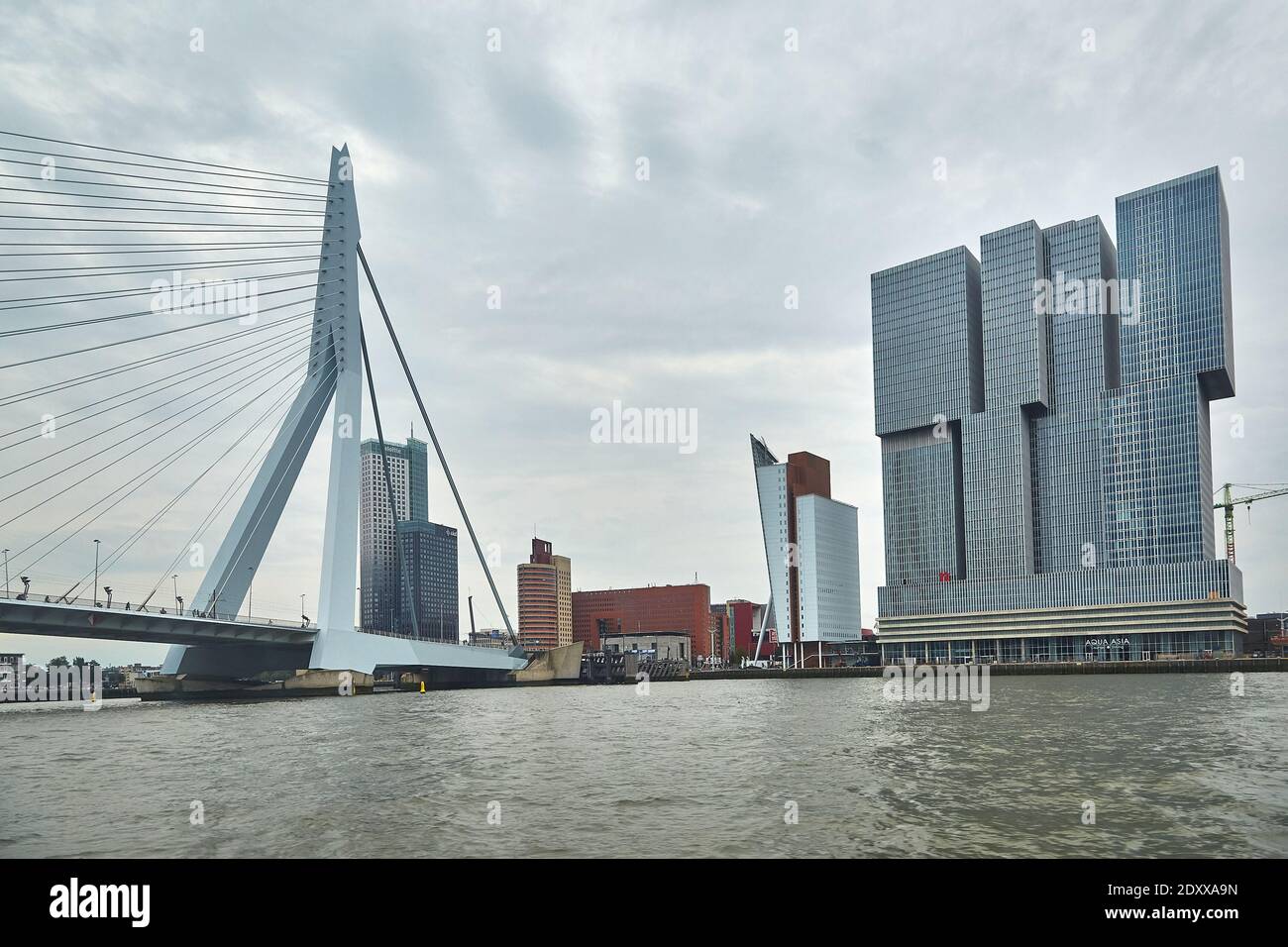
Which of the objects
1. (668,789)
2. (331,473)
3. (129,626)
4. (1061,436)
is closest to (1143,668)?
(1061,436)

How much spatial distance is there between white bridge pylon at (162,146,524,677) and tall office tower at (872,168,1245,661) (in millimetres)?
117027

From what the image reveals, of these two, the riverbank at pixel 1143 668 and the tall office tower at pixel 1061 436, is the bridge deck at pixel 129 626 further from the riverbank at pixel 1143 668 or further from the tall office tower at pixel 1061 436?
the tall office tower at pixel 1061 436

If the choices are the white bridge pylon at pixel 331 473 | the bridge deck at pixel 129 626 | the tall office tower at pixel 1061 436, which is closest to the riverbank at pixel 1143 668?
the tall office tower at pixel 1061 436

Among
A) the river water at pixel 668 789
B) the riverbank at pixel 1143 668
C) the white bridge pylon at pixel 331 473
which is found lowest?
the riverbank at pixel 1143 668

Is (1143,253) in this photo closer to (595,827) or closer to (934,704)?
(934,704)

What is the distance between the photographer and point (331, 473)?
70688mm

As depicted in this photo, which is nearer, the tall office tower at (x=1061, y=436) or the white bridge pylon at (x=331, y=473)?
the white bridge pylon at (x=331, y=473)

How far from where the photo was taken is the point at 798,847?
1588 cm

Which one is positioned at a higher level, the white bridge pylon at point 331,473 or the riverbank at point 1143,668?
the white bridge pylon at point 331,473

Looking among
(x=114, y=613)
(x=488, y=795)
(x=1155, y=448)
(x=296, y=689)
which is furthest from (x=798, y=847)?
(x=1155, y=448)

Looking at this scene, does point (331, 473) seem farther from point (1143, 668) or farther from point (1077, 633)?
point (1077, 633)

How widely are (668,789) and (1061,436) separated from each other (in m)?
159

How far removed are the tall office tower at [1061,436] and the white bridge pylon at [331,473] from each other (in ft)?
384

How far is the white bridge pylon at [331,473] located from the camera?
6781 centimetres
